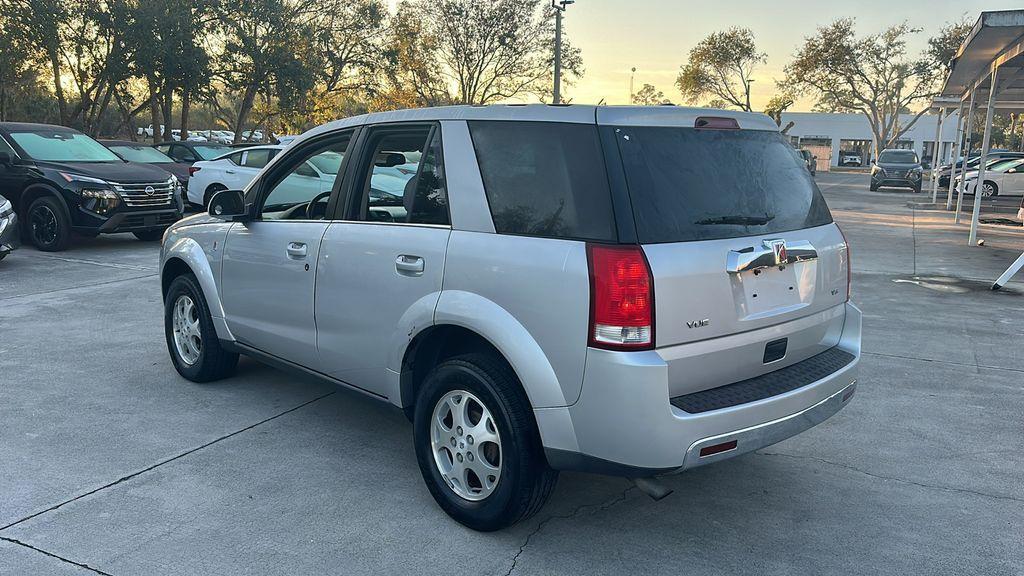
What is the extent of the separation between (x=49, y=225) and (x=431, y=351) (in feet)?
33.1

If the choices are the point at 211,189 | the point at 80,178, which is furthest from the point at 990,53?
the point at 80,178

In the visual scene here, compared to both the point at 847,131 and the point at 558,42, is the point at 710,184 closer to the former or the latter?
the point at 558,42

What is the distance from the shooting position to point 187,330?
5.45 metres

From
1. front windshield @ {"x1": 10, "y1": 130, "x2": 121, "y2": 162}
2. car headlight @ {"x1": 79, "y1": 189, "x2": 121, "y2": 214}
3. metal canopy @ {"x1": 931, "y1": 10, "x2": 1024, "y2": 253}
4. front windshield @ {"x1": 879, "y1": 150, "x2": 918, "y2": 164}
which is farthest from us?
front windshield @ {"x1": 879, "y1": 150, "x2": 918, "y2": 164}

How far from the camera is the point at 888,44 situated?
52.6 metres

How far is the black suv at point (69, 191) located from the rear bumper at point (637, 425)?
10.3 meters

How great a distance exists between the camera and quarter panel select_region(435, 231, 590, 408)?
2938 mm

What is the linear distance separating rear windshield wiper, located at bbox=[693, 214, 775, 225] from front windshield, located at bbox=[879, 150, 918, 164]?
32.7 metres

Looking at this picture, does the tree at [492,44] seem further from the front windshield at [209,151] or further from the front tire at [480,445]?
the front tire at [480,445]

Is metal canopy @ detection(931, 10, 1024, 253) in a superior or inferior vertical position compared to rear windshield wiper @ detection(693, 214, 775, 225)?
superior

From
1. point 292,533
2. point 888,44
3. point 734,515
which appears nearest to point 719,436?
point 734,515

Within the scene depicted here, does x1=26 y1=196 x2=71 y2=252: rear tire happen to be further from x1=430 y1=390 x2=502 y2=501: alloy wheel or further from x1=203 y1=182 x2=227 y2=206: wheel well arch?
x1=430 y1=390 x2=502 y2=501: alloy wheel

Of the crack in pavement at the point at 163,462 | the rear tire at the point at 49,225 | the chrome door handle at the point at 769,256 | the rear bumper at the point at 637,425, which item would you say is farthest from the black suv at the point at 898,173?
the rear bumper at the point at 637,425

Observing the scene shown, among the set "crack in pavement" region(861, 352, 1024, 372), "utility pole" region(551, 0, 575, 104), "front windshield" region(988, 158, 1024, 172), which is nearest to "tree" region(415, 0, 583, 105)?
"utility pole" region(551, 0, 575, 104)
